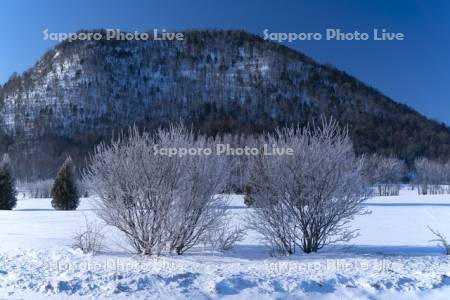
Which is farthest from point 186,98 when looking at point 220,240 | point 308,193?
point 308,193

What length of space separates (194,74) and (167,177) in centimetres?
12227

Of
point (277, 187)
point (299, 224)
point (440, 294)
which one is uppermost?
point (277, 187)

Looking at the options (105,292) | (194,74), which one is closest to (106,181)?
(105,292)

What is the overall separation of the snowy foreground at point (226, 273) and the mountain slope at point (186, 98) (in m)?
70.6

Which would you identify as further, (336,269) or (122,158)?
(122,158)

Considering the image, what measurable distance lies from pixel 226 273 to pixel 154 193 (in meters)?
2.86

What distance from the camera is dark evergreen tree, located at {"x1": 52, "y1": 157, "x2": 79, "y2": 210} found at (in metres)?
25.9

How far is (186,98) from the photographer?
11706 centimetres

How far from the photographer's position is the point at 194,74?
426 ft

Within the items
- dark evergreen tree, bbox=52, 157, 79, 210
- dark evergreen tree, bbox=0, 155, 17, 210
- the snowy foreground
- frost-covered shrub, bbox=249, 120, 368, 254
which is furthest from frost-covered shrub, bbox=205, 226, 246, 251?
Result: dark evergreen tree, bbox=0, 155, 17, 210

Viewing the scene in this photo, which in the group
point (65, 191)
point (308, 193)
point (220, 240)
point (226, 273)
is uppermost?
point (65, 191)

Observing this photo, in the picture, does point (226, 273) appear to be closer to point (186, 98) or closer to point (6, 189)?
point (6, 189)

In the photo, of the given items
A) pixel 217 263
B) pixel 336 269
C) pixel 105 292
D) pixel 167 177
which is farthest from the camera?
pixel 167 177

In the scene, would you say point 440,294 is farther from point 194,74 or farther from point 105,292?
point 194,74
